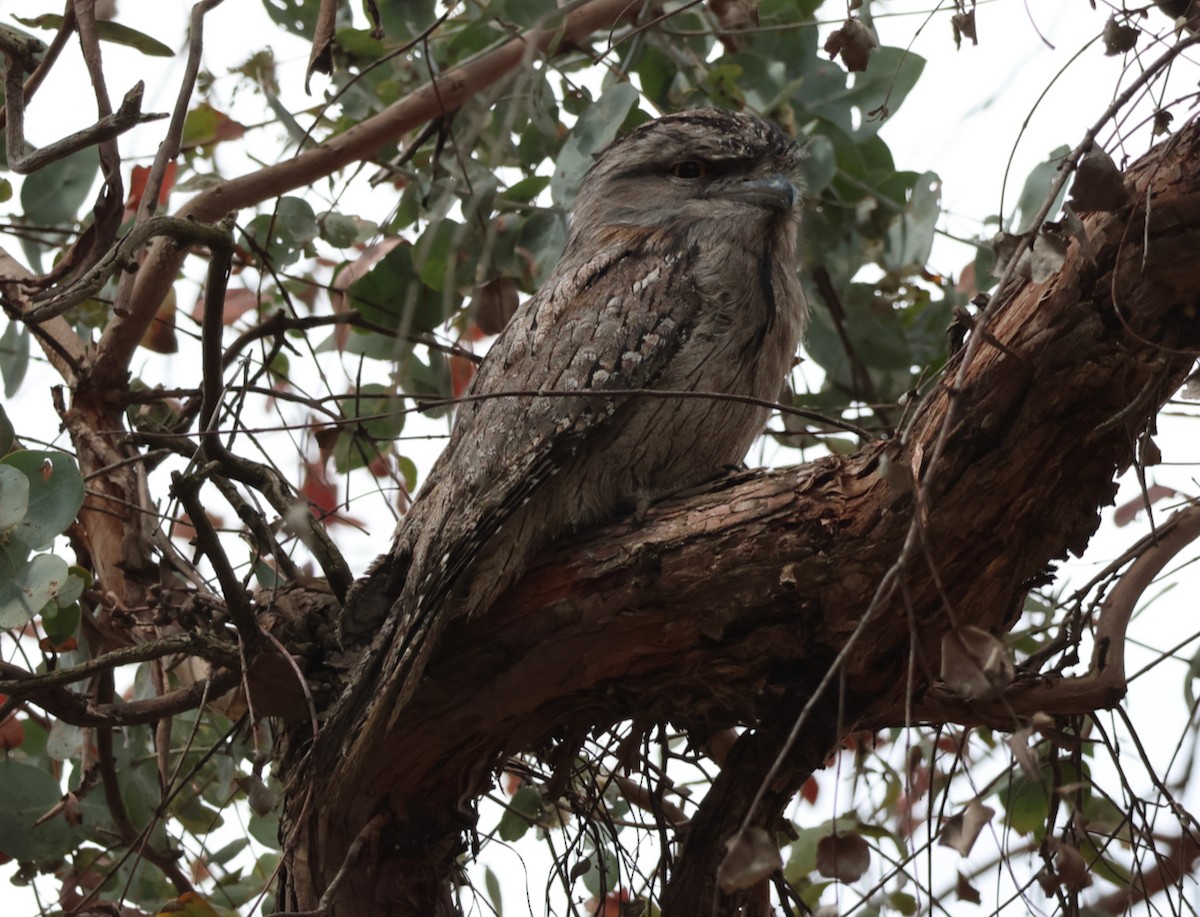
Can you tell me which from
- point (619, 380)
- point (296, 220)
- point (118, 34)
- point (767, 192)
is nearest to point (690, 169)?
point (767, 192)

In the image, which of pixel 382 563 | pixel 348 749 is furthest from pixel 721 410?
pixel 348 749

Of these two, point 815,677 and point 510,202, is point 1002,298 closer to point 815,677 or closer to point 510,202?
point 815,677

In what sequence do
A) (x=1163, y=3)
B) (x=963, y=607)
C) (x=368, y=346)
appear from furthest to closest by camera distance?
(x=368, y=346)
(x=963, y=607)
(x=1163, y=3)

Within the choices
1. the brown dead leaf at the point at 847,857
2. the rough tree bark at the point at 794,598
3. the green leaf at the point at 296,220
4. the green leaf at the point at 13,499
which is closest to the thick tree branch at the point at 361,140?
the green leaf at the point at 296,220

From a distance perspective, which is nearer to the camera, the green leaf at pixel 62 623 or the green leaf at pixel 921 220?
the green leaf at pixel 62 623

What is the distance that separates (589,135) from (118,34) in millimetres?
1253

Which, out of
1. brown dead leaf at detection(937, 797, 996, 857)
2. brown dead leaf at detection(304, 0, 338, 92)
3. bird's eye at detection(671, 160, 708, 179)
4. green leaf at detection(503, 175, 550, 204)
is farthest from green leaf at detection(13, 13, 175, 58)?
brown dead leaf at detection(937, 797, 996, 857)

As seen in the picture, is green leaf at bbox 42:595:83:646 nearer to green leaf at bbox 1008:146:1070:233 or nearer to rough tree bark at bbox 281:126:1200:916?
rough tree bark at bbox 281:126:1200:916

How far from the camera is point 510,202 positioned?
375 centimetres

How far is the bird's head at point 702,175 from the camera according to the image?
10.8ft

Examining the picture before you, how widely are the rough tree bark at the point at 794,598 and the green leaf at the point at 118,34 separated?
1780mm

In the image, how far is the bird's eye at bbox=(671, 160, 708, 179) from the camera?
3.44m

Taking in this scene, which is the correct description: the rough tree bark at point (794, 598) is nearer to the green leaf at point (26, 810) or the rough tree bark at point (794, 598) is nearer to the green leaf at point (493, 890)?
the green leaf at point (493, 890)

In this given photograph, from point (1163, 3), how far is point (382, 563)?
6.08 feet
